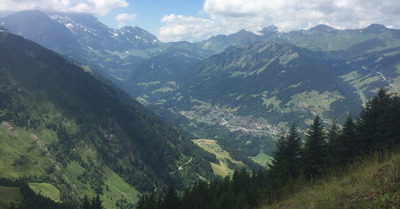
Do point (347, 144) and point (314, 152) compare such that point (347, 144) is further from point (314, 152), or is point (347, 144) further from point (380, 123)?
point (380, 123)

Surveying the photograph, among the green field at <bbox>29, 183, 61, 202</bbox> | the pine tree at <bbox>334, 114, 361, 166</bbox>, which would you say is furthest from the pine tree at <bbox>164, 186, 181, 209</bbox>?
the green field at <bbox>29, 183, 61, 202</bbox>

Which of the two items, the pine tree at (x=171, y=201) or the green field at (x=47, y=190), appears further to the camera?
the green field at (x=47, y=190)

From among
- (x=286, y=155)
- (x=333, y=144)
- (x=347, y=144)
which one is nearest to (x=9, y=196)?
(x=286, y=155)

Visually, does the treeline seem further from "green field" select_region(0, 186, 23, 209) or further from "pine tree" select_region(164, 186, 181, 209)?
"green field" select_region(0, 186, 23, 209)

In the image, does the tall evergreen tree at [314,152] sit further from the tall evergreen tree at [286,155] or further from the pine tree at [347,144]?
the pine tree at [347,144]

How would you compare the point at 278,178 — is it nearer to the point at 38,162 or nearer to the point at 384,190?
the point at 384,190

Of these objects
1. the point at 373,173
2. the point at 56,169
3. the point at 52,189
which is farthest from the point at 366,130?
the point at 56,169

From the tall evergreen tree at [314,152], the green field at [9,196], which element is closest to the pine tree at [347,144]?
the tall evergreen tree at [314,152]

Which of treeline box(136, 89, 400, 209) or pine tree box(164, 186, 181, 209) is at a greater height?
treeline box(136, 89, 400, 209)
